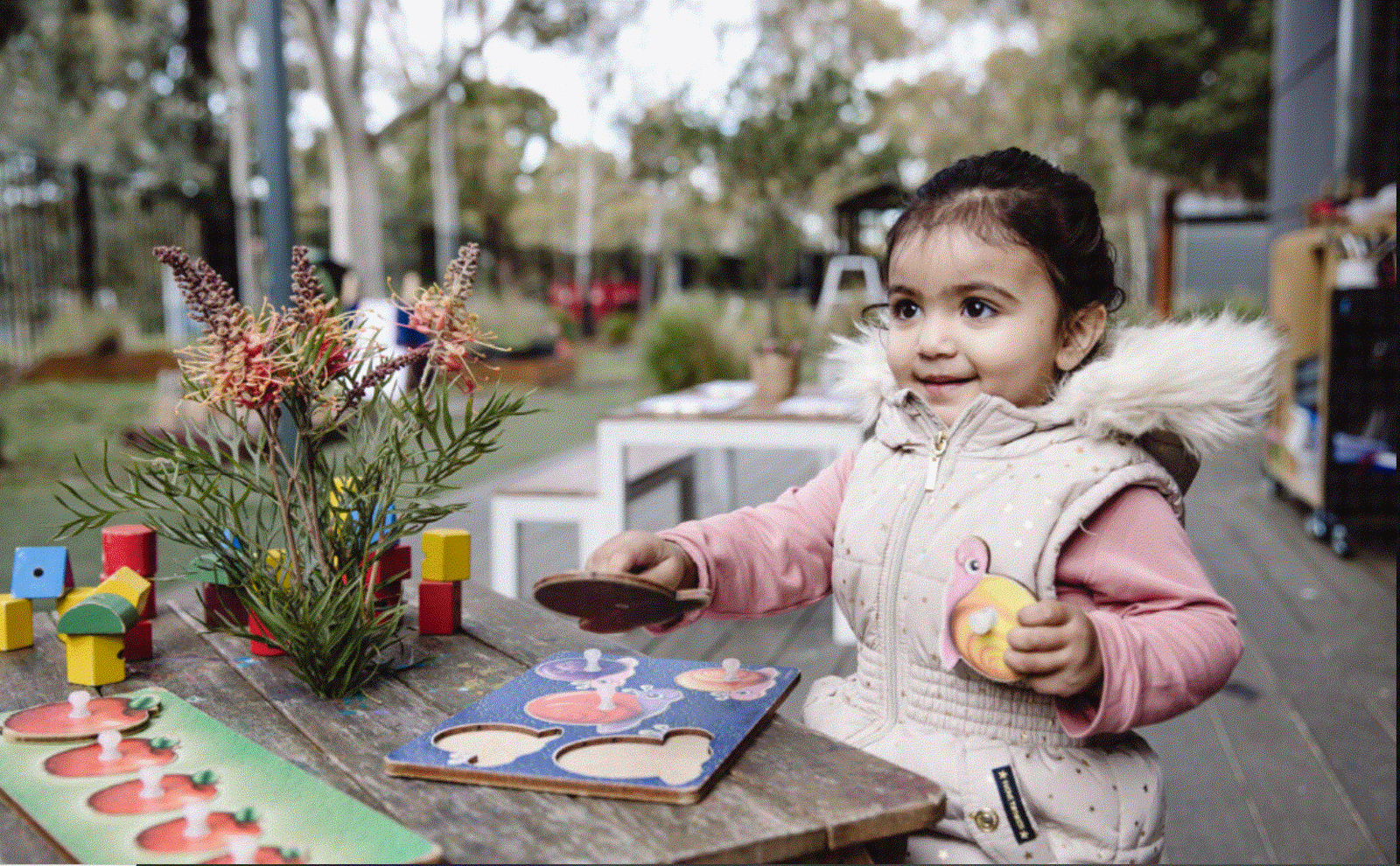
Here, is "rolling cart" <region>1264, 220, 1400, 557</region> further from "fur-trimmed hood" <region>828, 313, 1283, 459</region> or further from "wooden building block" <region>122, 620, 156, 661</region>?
"wooden building block" <region>122, 620, 156, 661</region>

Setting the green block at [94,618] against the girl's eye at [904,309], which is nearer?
the green block at [94,618]

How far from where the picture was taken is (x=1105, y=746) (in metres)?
1.32

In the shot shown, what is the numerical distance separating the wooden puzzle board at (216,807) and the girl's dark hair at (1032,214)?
0.96 m

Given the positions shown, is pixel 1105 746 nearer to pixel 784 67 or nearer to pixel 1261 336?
pixel 1261 336

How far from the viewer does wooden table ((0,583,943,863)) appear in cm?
88

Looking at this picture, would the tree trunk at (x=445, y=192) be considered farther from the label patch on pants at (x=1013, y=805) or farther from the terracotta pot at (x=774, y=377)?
the label patch on pants at (x=1013, y=805)

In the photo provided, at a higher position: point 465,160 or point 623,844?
point 465,160

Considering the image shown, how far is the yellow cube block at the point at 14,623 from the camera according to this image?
4.70 ft

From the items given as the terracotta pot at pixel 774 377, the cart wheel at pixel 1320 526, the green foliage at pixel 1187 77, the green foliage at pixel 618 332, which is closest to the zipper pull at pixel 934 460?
the terracotta pot at pixel 774 377

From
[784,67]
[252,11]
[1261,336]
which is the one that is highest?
[784,67]

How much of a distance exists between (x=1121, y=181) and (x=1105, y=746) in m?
26.4

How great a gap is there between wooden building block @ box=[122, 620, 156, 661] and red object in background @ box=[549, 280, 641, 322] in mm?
22082

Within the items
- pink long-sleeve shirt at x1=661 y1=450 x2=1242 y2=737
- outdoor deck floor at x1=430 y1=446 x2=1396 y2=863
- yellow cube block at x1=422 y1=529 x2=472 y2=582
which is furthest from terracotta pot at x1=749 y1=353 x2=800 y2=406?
yellow cube block at x1=422 y1=529 x2=472 y2=582

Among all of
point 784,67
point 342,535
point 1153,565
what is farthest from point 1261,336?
point 784,67
